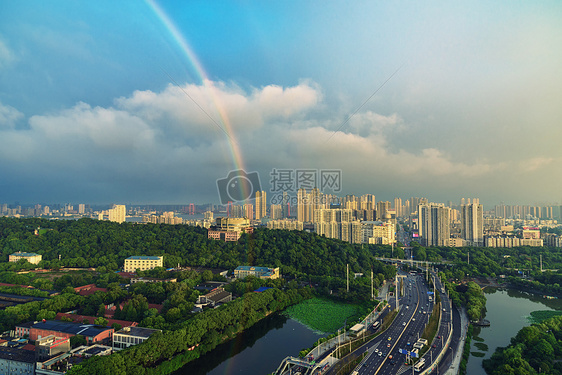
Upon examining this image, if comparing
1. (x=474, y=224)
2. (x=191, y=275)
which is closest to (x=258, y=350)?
(x=191, y=275)

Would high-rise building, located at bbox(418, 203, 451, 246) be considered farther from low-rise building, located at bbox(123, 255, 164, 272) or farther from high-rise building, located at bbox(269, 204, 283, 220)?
low-rise building, located at bbox(123, 255, 164, 272)

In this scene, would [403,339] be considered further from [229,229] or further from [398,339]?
[229,229]

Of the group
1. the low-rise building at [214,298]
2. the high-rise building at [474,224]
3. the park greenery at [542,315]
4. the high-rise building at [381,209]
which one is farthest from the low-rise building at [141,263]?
the high-rise building at [381,209]

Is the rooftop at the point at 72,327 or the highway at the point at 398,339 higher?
the rooftop at the point at 72,327

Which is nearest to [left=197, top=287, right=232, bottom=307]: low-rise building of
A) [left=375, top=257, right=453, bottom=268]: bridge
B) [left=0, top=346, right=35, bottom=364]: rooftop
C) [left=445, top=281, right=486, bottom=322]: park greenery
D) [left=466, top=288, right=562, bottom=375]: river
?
[left=0, top=346, right=35, bottom=364]: rooftop

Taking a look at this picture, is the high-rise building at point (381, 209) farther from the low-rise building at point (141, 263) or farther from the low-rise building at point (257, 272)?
the low-rise building at point (141, 263)
